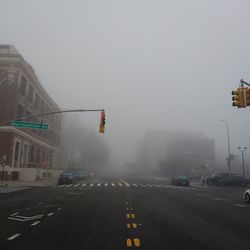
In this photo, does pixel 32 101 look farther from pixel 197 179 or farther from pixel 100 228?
pixel 100 228

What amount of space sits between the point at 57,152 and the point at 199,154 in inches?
2977

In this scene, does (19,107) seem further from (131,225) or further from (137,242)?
(137,242)

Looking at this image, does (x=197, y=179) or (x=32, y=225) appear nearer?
(x=32, y=225)

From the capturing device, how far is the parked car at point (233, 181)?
1827 inches

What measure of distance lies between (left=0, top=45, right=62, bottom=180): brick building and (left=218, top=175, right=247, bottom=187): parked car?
26876 millimetres

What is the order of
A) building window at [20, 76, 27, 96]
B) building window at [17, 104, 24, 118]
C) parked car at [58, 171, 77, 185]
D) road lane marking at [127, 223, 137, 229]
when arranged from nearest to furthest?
road lane marking at [127, 223, 137, 229] → parked car at [58, 171, 77, 185] → building window at [17, 104, 24, 118] → building window at [20, 76, 27, 96]

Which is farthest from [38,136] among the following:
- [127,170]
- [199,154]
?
[199,154]

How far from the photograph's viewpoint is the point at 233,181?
46500mm

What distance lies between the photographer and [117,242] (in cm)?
838

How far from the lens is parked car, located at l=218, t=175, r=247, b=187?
46406 mm

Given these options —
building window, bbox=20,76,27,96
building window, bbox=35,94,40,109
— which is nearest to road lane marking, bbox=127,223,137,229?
building window, bbox=20,76,27,96

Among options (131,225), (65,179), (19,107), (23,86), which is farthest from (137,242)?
(23,86)

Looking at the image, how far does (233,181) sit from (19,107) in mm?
33068

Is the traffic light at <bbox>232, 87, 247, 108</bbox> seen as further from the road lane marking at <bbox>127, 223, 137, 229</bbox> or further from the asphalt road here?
the road lane marking at <bbox>127, 223, 137, 229</bbox>
